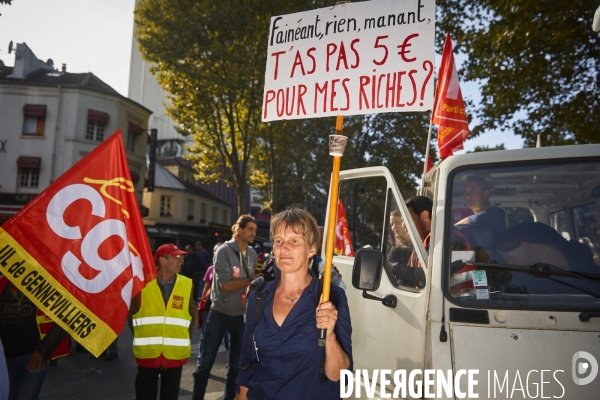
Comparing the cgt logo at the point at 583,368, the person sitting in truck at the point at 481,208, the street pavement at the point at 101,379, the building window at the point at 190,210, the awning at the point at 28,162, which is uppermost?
the awning at the point at 28,162

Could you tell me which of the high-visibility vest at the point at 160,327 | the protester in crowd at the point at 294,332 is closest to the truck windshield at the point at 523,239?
the protester in crowd at the point at 294,332

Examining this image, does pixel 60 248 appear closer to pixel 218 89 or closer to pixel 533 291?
pixel 533 291

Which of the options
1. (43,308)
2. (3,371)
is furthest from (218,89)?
(3,371)

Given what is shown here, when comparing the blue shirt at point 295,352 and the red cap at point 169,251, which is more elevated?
the red cap at point 169,251

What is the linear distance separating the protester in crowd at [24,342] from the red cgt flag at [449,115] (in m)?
4.22

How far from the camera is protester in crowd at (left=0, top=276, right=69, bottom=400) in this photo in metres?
3.88

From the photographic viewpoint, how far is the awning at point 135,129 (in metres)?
33.5

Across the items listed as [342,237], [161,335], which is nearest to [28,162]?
[342,237]

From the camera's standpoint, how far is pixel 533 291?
2.79 meters

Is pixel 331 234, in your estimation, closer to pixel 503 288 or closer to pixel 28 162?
pixel 503 288

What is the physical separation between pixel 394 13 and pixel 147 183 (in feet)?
111

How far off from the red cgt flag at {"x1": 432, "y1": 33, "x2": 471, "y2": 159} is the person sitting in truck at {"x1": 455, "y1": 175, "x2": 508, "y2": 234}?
2.95m

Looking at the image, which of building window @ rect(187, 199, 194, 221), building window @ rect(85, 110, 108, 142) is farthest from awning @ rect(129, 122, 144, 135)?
building window @ rect(187, 199, 194, 221)

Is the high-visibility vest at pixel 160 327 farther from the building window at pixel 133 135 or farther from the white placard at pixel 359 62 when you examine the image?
the building window at pixel 133 135
